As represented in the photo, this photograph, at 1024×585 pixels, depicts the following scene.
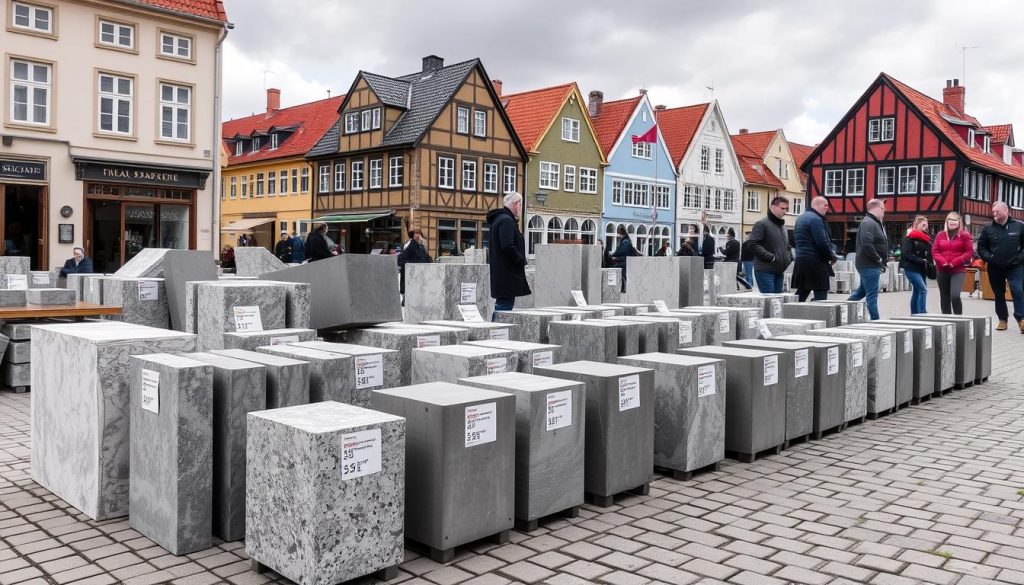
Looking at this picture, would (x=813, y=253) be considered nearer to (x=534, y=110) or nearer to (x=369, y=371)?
(x=369, y=371)

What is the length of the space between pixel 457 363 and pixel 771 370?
2.33 m

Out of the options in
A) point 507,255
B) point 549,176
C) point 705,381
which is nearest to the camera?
point 705,381

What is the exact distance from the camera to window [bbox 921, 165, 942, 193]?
45.5 metres

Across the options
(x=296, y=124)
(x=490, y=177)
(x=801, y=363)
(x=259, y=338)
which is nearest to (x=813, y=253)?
(x=801, y=363)

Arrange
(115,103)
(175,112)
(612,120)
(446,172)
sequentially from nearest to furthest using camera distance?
1. (115,103)
2. (175,112)
3. (446,172)
4. (612,120)

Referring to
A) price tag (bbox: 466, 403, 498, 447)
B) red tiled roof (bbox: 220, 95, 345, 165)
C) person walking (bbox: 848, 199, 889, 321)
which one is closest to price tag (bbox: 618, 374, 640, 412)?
price tag (bbox: 466, 403, 498, 447)

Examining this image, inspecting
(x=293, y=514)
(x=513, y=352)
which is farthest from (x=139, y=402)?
(x=513, y=352)

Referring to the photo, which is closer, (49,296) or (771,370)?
(771,370)

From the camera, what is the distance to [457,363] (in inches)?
217

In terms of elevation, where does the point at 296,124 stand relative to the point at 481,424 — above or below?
above

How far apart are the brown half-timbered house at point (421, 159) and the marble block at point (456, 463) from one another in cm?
3258

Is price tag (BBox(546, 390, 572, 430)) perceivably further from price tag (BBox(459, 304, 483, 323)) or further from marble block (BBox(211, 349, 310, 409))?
price tag (BBox(459, 304, 483, 323))

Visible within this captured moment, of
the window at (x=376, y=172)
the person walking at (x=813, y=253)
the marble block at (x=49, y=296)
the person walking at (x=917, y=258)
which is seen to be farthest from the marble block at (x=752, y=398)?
the window at (x=376, y=172)

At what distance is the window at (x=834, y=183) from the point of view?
49.1m
